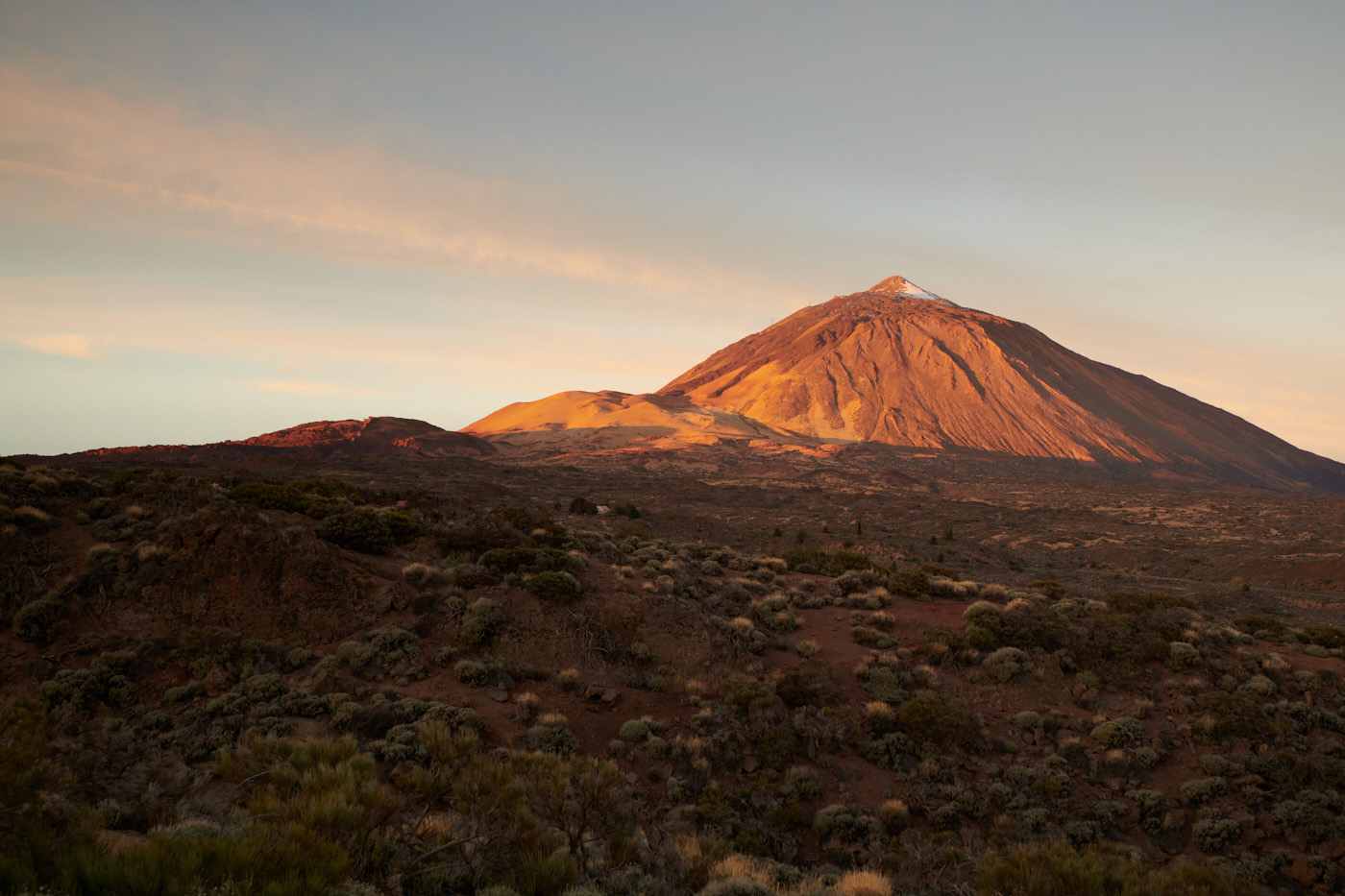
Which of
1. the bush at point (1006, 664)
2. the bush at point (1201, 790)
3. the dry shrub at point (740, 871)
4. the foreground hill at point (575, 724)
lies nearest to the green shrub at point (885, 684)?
the foreground hill at point (575, 724)

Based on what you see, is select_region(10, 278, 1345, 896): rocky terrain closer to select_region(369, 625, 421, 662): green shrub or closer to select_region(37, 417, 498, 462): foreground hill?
select_region(369, 625, 421, 662): green shrub

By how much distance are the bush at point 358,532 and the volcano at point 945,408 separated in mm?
90321

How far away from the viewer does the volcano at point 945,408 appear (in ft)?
411

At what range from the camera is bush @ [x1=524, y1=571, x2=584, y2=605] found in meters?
14.2

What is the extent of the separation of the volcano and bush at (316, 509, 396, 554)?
90.3 metres

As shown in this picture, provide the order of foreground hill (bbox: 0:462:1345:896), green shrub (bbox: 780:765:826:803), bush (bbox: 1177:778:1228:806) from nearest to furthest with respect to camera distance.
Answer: foreground hill (bbox: 0:462:1345:896) < green shrub (bbox: 780:765:826:803) < bush (bbox: 1177:778:1228:806)

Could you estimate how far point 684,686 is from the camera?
477 inches

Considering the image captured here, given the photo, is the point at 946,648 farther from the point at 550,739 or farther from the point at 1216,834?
the point at 550,739

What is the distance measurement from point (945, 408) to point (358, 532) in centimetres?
13835

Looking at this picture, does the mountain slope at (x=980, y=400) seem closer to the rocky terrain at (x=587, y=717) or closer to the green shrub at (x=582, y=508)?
the green shrub at (x=582, y=508)

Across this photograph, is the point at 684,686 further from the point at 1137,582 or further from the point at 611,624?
the point at 1137,582

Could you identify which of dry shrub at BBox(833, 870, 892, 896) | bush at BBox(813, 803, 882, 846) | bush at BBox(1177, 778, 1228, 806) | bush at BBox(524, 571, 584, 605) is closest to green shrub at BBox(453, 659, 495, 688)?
bush at BBox(524, 571, 584, 605)

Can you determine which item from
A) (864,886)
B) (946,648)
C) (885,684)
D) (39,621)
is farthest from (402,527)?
(864,886)

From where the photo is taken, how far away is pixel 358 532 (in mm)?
15680
